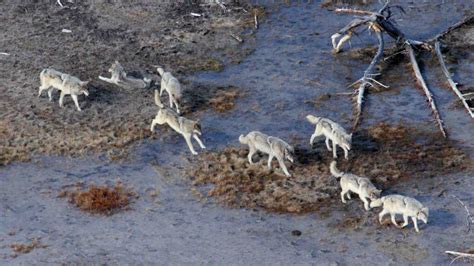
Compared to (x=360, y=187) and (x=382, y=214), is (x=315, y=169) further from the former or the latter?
(x=382, y=214)

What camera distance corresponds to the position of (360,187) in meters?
15.5

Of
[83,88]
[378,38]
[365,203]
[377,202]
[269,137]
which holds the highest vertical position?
[269,137]

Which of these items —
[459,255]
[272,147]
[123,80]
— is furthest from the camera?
[123,80]

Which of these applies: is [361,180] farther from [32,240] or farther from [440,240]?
[32,240]

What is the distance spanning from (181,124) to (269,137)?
2.17 m

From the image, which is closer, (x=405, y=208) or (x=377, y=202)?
(x=405, y=208)

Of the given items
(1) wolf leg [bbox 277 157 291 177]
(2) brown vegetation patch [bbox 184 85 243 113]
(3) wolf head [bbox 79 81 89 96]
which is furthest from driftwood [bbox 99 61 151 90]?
(1) wolf leg [bbox 277 157 291 177]

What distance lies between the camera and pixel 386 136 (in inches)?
727

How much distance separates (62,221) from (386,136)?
24.6 ft

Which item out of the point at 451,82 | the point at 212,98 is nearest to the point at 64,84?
the point at 212,98

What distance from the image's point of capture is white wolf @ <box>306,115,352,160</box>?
1723 cm

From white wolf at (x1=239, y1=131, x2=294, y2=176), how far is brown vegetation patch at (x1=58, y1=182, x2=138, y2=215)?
2.72 m

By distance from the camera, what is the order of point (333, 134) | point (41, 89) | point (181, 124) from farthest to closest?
point (41, 89), point (181, 124), point (333, 134)

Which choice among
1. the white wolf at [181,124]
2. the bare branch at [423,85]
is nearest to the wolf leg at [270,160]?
the white wolf at [181,124]
